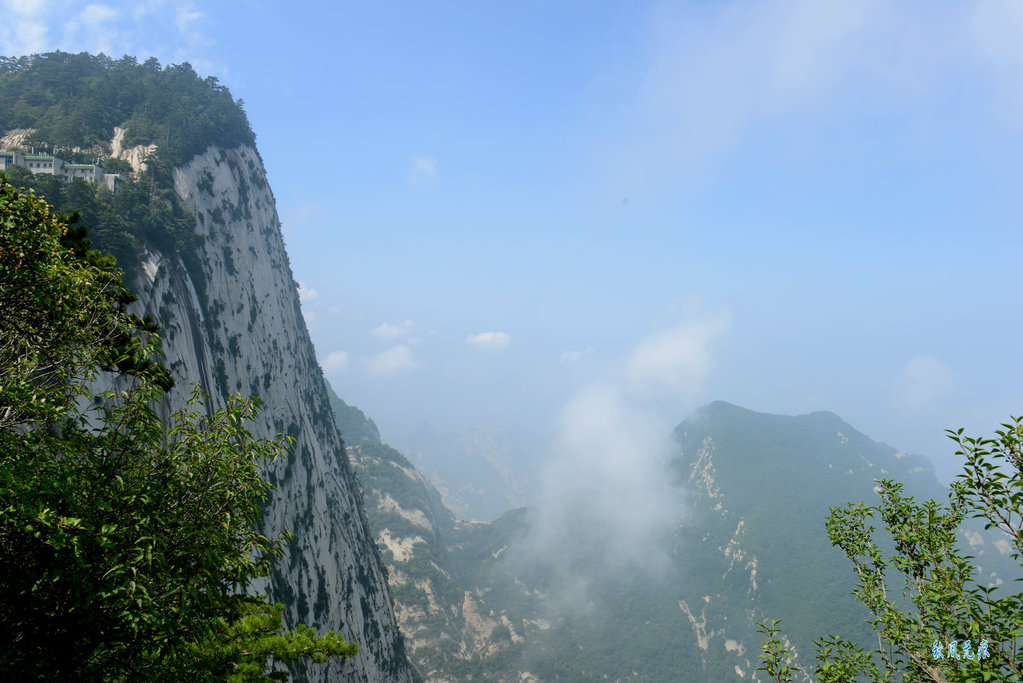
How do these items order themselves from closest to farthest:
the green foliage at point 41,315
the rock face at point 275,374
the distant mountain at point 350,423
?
the green foliage at point 41,315 < the rock face at point 275,374 < the distant mountain at point 350,423

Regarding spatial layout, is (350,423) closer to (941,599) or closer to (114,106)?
(114,106)

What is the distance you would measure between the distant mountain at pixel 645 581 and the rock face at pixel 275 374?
58618mm

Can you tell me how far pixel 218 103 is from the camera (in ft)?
242

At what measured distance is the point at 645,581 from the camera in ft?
533

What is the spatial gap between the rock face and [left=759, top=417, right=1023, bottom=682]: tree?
37.5 meters

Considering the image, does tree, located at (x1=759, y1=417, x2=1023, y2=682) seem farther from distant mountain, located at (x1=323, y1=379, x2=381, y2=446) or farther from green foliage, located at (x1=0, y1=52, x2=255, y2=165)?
distant mountain, located at (x1=323, y1=379, x2=381, y2=446)

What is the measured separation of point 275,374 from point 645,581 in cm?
15073

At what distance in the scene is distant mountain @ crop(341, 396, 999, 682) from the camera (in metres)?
119

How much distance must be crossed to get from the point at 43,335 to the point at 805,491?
213 metres

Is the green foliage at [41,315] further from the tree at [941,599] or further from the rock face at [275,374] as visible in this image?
the rock face at [275,374]

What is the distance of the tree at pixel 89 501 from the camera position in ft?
23.9

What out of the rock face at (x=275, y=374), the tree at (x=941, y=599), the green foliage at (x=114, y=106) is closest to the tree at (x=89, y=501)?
the tree at (x=941, y=599)

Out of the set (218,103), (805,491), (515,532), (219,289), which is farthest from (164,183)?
(805,491)

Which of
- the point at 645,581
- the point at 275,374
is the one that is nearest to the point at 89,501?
the point at 275,374
